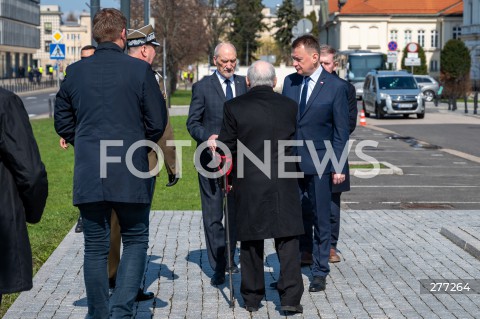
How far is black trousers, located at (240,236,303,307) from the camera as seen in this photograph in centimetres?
713

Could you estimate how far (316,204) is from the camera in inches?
319

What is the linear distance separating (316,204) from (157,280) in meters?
1.42

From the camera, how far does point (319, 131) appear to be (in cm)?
812

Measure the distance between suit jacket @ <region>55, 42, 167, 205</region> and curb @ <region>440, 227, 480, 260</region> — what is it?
13.7 feet

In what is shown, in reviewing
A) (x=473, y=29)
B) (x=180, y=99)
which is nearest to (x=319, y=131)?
(x=180, y=99)

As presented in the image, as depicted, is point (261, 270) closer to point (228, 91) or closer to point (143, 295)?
point (143, 295)

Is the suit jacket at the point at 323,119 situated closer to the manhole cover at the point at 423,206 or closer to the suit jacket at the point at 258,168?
the suit jacket at the point at 258,168

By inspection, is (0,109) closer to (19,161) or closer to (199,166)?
(19,161)

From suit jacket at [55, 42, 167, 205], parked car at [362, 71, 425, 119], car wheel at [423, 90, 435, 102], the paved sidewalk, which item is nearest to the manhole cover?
the paved sidewalk

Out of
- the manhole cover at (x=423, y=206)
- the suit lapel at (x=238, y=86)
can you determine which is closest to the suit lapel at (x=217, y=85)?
the suit lapel at (x=238, y=86)

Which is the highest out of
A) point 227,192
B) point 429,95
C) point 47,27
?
point 47,27

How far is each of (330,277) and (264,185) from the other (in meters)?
1.64

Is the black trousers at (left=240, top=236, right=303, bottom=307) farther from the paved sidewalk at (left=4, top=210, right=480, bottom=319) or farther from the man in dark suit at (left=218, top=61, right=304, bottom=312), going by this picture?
the paved sidewalk at (left=4, top=210, right=480, bottom=319)

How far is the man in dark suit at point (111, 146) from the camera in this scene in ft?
19.9
